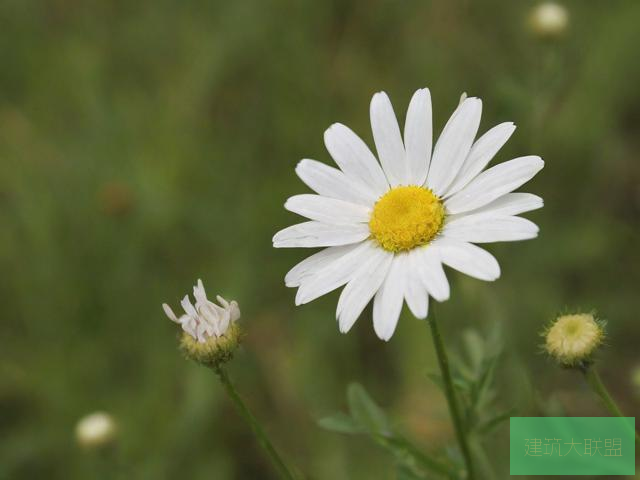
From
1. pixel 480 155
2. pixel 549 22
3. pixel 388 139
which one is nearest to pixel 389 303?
pixel 480 155

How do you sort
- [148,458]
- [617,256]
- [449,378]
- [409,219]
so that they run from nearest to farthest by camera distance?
[449,378], [409,219], [148,458], [617,256]

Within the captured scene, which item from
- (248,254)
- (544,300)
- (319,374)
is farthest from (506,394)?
(248,254)

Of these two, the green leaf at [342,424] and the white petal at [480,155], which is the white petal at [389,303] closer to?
the white petal at [480,155]

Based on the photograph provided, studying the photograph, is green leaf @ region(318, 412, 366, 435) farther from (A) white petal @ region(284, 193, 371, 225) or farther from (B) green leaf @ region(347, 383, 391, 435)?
(A) white petal @ region(284, 193, 371, 225)

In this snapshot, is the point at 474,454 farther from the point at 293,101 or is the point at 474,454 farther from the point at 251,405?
the point at 293,101

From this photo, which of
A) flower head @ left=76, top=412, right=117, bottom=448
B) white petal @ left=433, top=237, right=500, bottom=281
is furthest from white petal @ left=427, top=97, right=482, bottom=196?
flower head @ left=76, top=412, right=117, bottom=448

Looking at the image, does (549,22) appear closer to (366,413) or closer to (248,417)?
(366,413)

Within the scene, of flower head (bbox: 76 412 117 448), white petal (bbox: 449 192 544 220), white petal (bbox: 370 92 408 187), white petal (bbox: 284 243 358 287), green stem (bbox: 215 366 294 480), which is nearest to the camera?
white petal (bbox: 449 192 544 220)
